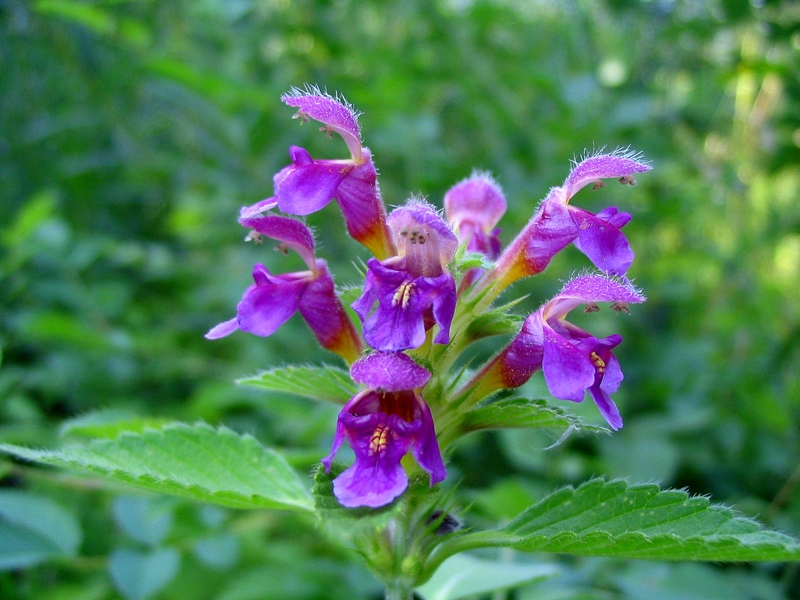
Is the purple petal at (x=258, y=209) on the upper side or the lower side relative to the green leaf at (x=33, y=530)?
upper

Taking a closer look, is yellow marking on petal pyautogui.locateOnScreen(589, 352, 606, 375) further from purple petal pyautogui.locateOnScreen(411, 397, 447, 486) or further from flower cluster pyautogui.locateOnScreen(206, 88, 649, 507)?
purple petal pyautogui.locateOnScreen(411, 397, 447, 486)

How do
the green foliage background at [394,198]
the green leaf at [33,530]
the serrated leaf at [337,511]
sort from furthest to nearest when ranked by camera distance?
the green foliage background at [394,198] < the green leaf at [33,530] < the serrated leaf at [337,511]

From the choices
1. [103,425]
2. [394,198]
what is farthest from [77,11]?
[103,425]

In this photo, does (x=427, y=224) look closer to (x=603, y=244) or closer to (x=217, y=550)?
(x=603, y=244)

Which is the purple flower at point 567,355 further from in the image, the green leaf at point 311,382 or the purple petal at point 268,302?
the purple petal at point 268,302

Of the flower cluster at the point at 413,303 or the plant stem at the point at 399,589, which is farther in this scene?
the plant stem at the point at 399,589

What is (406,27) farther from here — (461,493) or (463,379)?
(463,379)

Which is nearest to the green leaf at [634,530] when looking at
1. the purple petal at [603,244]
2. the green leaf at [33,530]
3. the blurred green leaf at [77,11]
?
the purple petal at [603,244]

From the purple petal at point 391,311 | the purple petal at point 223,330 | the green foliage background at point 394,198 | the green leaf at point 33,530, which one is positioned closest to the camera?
the purple petal at point 391,311
